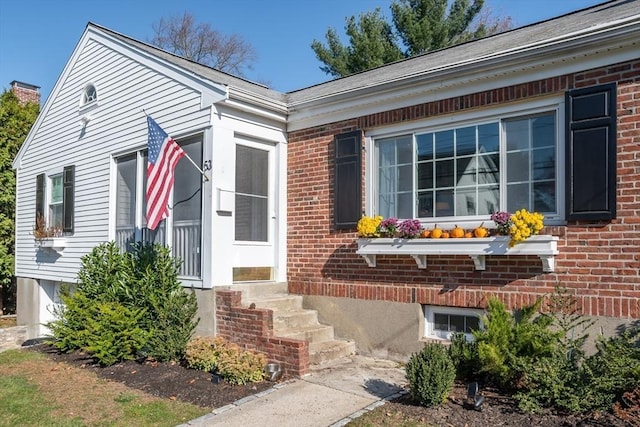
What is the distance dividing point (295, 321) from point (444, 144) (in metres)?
Result: 3.11

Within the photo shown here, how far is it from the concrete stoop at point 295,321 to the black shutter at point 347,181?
1.35 metres

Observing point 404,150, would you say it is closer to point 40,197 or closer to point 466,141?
point 466,141

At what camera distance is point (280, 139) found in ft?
26.0

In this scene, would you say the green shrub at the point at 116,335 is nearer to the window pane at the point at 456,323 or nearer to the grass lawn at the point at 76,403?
the grass lawn at the point at 76,403

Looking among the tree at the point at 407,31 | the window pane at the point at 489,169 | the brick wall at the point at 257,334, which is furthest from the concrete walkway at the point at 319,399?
the tree at the point at 407,31

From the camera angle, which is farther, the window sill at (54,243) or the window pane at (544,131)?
the window sill at (54,243)

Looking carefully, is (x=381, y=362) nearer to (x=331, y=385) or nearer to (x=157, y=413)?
(x=331, y=385)

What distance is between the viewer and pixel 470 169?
613 cm

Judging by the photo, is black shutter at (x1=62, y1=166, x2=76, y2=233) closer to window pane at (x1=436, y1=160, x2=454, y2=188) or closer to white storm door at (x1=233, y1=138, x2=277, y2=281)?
white storm door at (x1=233, y1=138, x2=277, y2=281)

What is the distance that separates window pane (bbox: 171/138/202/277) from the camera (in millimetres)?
7406

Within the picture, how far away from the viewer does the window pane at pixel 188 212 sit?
7406 millimetres

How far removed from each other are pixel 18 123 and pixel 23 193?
153 inches

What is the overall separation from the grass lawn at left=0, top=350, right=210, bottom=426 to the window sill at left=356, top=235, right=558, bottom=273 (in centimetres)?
284

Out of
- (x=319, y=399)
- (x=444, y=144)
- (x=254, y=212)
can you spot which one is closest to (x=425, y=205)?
(x=444, y=144)
